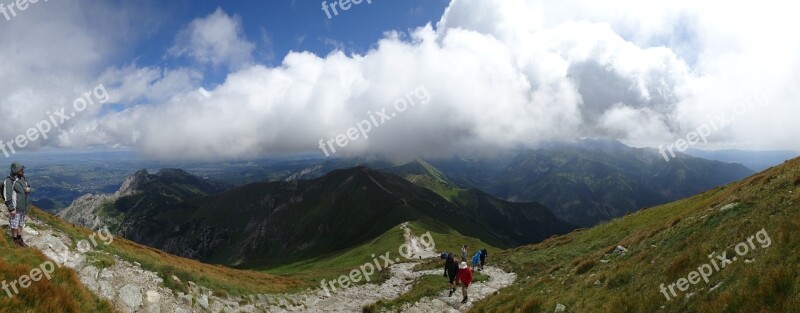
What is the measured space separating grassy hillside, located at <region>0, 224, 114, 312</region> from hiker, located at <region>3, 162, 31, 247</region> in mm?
675

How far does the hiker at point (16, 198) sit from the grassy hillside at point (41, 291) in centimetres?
68

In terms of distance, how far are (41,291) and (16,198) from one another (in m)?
9.34

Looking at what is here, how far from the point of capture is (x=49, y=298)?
13.3 metres

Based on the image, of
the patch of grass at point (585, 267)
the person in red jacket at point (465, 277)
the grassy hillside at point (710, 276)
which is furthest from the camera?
the person in red jacket at point (465, 277)

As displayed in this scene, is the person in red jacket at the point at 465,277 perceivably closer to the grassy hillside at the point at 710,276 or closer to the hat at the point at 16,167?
the grassy hillside at the point at 710,276

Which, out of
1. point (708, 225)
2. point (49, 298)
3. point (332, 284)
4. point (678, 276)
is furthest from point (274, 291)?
point (708, 225)

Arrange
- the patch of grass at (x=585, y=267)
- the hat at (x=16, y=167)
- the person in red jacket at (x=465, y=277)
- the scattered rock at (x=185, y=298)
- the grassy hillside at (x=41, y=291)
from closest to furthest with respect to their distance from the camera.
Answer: the grassy hillside at (x=41, y=291), the hat at (x=16, y=167), the scattered rock at (x=185, y=298), the patch of grass at (x=585, y=267), the person in red jacket at (x=465, y=277)

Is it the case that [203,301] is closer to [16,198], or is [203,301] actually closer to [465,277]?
[16,198]

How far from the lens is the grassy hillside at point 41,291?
40.1 feet

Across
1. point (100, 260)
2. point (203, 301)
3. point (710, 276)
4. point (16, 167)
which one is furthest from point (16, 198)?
point (710, 276)

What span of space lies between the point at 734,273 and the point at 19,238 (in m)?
29.9

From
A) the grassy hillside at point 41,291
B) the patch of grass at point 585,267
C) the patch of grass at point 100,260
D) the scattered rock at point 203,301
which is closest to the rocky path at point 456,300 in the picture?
the patch of grass at point 585,267

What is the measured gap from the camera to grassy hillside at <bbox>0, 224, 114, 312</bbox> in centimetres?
1223

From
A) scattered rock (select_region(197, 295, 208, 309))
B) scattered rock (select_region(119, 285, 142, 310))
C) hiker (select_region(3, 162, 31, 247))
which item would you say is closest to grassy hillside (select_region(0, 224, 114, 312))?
hiker (select_region(3, 162, 31, 247))
